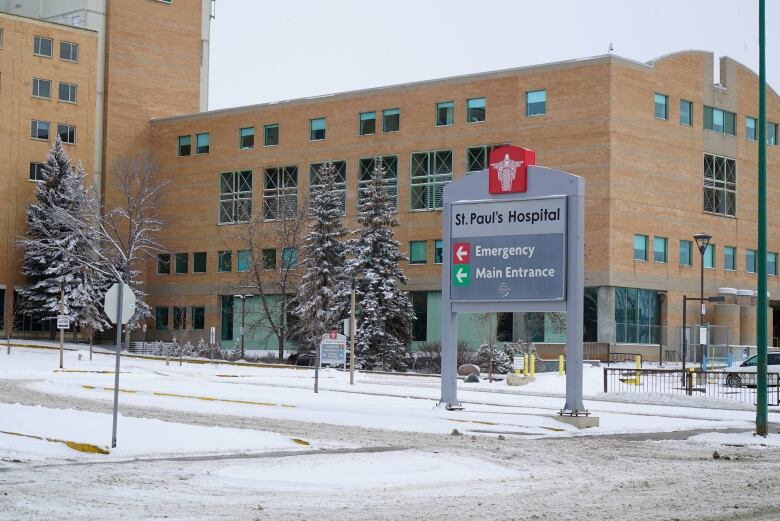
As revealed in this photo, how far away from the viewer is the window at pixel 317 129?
7925 cm

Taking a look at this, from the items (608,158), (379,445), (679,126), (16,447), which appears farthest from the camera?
(679,126)

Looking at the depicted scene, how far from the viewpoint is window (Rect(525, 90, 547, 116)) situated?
69.4 meters

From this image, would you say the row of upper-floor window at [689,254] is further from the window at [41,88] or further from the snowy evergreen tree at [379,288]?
the window at [41,88]

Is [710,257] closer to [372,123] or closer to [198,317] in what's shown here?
[372,123]

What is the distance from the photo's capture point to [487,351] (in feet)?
201

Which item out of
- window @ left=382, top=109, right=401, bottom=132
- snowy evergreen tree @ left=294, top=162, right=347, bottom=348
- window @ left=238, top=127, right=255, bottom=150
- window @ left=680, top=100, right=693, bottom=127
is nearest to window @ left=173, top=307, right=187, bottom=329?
window @ left=238, top=127, right=255, bottom=150

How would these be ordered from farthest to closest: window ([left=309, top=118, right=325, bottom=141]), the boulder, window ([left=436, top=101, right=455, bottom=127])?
window ([left=309, top=118, right=325, bottom=141]), window ([left=436, top=101, right=455, bottom=127]), the boulder

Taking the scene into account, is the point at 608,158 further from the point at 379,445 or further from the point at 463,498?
the point at 463,498

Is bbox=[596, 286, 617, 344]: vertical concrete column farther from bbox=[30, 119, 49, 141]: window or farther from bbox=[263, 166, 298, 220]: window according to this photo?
bbox=[30, 119, 49, 141]: window

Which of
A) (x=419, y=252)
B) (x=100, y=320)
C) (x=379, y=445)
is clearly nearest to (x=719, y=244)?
(x=419, y=252)

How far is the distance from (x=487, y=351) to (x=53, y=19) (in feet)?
156

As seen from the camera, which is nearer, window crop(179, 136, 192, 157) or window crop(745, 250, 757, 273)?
window crop(745, 250, 757, 273)

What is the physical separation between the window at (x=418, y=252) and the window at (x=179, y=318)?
19.9 meters

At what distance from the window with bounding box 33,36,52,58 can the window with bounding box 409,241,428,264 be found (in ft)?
99.3
